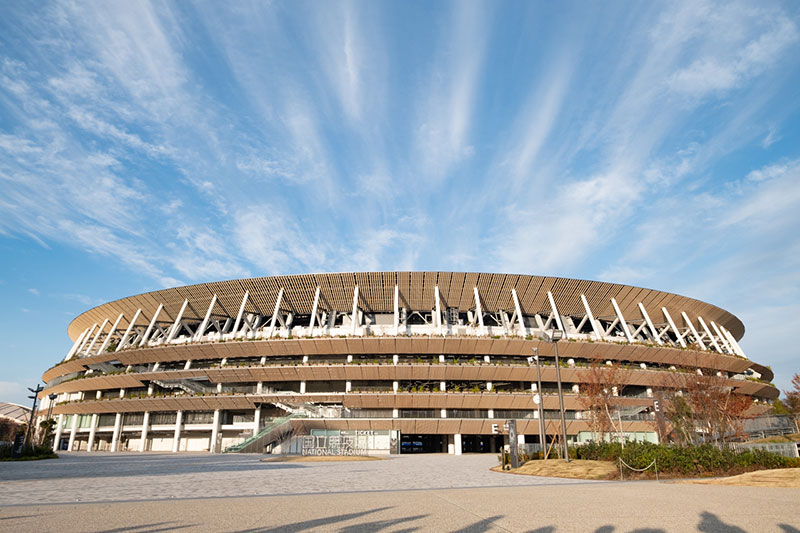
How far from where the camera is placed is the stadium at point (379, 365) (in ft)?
158

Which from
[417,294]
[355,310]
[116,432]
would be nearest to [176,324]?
[116,432]

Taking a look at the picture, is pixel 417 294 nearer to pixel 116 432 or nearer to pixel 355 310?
pixel 355 310

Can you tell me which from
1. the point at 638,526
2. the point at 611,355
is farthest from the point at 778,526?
the point at 611,355

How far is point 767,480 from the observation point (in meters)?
14.1

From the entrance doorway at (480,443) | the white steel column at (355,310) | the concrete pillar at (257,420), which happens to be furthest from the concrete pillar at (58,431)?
the entrance doorway at (480,443)

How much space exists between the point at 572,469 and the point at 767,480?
653 cm

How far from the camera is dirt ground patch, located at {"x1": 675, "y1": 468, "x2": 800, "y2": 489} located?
1370cm

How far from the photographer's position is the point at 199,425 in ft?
177

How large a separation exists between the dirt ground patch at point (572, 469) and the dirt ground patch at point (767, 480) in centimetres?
349

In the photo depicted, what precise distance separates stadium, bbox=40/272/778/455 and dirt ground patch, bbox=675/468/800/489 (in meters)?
30.6

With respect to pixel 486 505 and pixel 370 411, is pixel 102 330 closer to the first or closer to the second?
pixel 370 411

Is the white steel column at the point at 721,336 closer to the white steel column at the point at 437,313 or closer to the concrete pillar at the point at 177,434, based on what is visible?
the white steel column at the point at 437,313

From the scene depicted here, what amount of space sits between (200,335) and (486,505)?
5050 cm

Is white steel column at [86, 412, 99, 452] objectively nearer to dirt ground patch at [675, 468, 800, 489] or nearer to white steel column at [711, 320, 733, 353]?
dirt ground patch at [675, 468, 800, 489]
